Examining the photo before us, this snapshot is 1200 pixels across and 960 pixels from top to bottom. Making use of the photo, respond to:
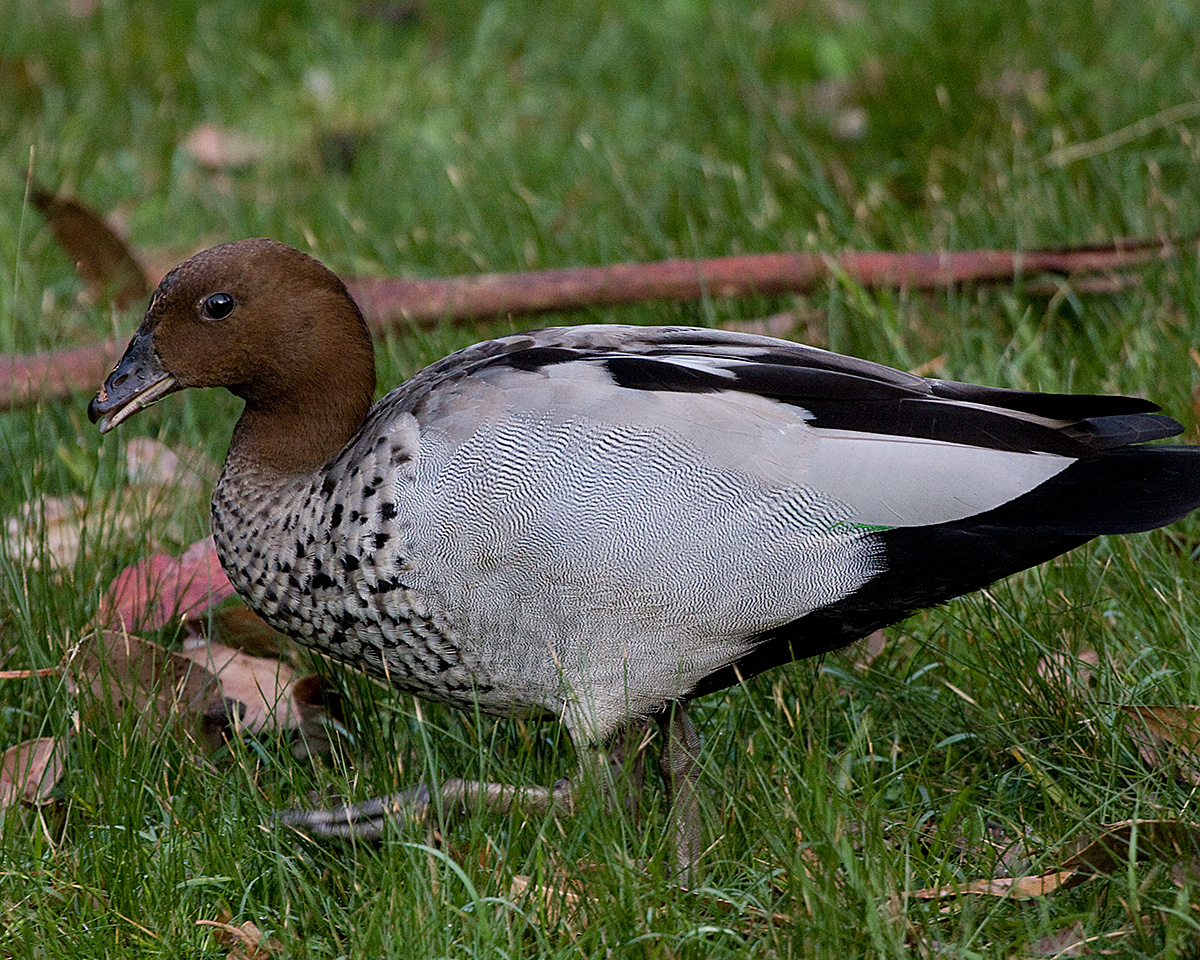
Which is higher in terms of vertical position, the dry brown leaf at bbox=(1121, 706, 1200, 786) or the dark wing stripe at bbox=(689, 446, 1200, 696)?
the dark wing stripe at bbox=(689, 446, 1200, 696)

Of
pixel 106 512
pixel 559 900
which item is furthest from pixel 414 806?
pixel 106 512

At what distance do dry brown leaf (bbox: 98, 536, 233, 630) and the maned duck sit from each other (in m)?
0.42

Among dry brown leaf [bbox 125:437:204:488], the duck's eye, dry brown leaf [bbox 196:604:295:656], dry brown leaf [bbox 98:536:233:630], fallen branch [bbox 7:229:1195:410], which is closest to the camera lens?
the duck's eye

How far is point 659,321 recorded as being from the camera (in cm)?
421

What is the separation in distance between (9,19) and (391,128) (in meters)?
1.80

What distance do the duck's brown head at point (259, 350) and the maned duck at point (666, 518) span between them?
0.20m

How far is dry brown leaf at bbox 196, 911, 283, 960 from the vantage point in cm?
236

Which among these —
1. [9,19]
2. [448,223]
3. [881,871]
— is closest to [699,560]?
[881,871]

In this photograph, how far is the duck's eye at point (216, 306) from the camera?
2947 millimetres

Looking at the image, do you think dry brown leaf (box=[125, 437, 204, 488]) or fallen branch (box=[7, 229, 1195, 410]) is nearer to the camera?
dry brown leaf (box=[125, 437, 204, 488])

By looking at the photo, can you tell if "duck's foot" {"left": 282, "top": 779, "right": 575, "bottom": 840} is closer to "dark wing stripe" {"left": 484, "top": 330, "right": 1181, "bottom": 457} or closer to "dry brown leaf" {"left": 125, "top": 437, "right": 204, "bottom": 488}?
"dark wing stripe" {"left": 484, "top": 330, "right": 1181, "bottom": 457}

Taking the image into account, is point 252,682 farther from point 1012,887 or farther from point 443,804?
point 1012,887

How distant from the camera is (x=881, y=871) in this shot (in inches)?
89.5

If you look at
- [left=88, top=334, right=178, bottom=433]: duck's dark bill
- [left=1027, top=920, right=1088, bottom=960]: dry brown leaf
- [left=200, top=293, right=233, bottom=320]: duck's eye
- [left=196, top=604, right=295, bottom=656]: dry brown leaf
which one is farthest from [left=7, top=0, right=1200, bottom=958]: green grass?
[left=200, top=293, right=233, bottom=320]: duck's eye
